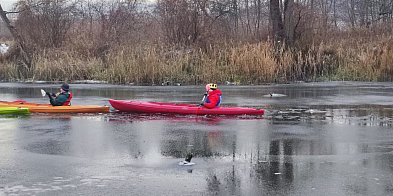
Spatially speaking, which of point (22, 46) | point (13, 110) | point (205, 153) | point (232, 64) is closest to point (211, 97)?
point (13, 110)

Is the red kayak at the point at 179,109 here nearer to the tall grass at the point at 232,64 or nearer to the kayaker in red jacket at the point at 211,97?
the kayaker in red jacket at the point at 211,97

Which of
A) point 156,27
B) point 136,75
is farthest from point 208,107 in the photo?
point 156,27

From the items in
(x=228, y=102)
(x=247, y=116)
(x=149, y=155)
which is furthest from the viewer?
(x=228, y=102)

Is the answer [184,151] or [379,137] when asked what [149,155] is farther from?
[379,137]

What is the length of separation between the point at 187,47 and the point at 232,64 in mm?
3842

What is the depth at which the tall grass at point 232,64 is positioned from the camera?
2530 cm

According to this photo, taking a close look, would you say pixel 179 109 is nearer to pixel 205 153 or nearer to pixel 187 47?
pixel 205 153

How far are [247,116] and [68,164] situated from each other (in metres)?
6.26

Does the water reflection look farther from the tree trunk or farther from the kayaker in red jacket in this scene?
the tree trunk

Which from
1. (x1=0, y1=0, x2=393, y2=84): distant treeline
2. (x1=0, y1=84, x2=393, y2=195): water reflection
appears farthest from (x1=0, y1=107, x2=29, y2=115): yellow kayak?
(x1=0, y1=0, x2=393, y2=84): distant treeline

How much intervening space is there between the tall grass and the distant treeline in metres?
0.05

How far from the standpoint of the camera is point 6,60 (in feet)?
105

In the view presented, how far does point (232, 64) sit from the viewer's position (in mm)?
25359

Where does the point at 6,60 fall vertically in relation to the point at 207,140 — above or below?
above
